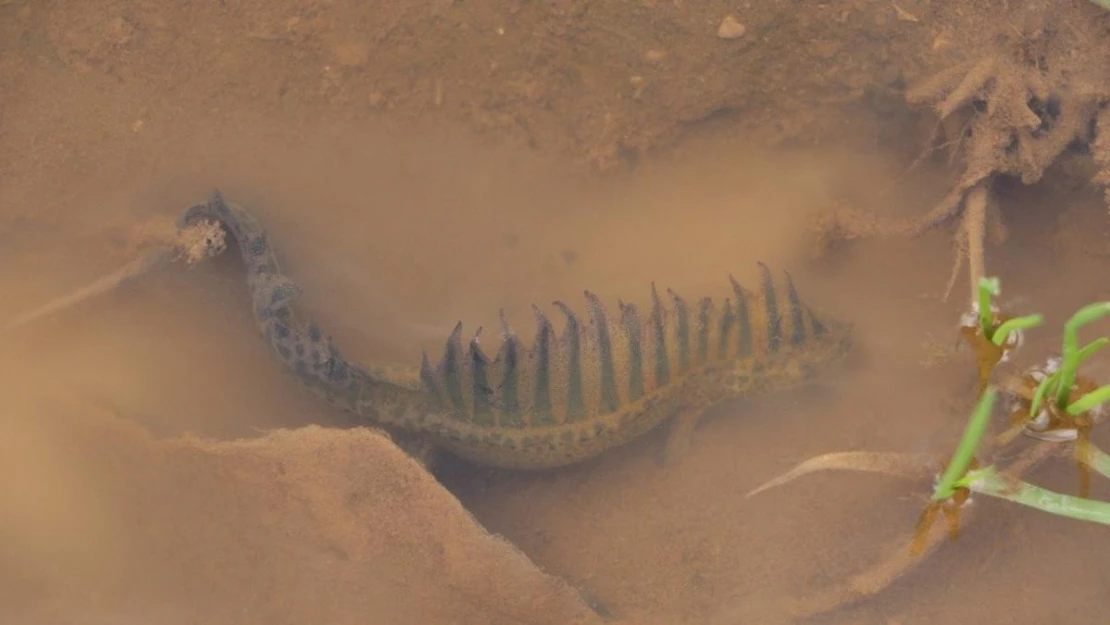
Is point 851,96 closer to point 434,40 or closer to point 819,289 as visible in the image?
point 819,289

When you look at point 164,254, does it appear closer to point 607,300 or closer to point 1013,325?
point 607,300

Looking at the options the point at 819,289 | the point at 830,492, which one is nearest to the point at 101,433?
the point at 830,492

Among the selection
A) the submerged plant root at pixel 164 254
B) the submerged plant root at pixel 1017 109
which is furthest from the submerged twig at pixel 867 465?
the submerged plant root at pixel 164 254

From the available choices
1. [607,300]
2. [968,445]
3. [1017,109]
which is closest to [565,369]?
[607,300]

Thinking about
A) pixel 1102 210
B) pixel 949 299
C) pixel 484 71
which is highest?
pixel 484 71

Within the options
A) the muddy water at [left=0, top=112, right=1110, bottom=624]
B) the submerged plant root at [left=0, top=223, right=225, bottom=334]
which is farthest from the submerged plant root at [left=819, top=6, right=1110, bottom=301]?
the submerged plant root at [left=0, top=223, right=225, bottom=334]

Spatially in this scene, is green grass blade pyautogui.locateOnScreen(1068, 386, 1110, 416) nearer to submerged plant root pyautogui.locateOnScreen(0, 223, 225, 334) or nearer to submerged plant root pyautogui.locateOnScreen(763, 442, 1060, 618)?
submerged plant root pyautogui.locateOnScreen(763, 442, 1060, 618)
